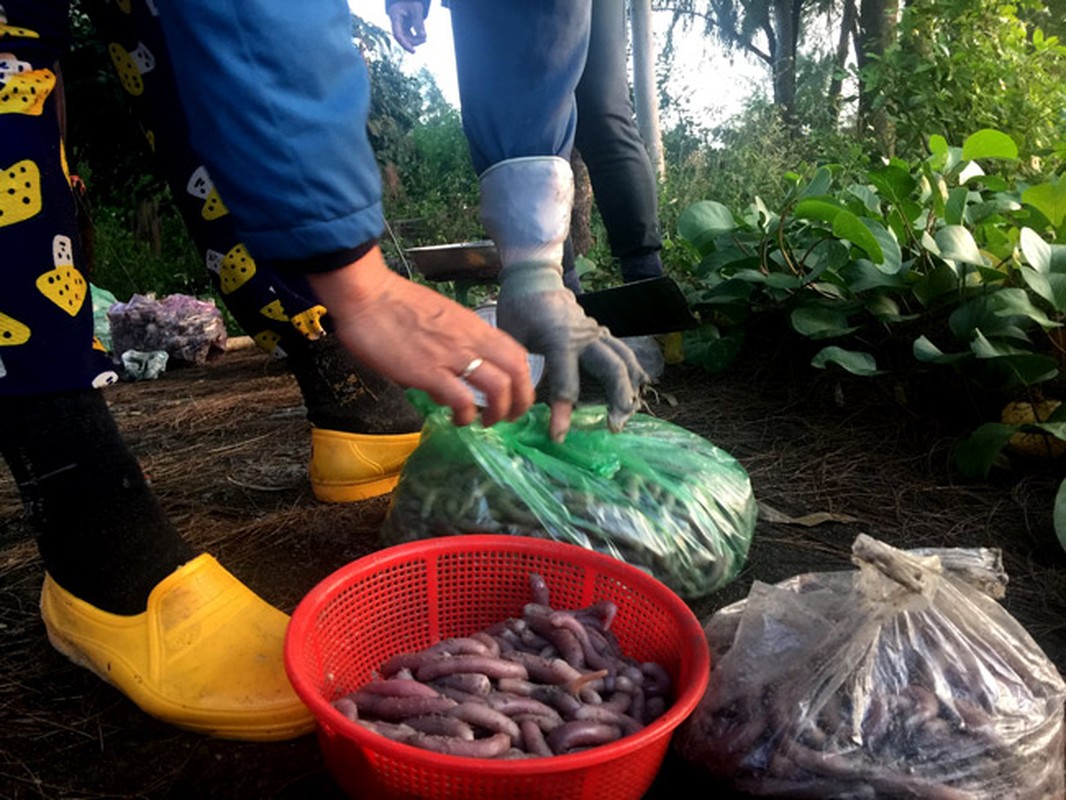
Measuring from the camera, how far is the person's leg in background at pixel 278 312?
137 centimetres

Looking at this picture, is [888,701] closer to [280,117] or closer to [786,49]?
[280,117]

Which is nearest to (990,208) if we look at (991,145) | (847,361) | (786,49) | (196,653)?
(991,145)

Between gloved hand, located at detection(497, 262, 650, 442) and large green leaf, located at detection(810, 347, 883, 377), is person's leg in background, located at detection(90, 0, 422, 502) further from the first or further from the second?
large green leaf, located at detection(810, 347, 883, 377)

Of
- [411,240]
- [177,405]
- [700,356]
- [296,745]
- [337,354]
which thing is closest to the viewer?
[296,745]

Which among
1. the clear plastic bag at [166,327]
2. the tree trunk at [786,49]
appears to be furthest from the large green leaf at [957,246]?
the tree trunk at [786,49]

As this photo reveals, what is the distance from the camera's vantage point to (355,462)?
179 centimetres

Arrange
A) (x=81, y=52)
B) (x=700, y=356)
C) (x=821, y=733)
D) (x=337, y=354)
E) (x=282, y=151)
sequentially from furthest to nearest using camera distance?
(x=81, y=52)
(x=700, y=356)
(x=337, y=354)
(x=821, y=733)
(x=282, y=151)

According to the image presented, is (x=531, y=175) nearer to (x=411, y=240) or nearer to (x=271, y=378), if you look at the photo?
(x=271, y=378)

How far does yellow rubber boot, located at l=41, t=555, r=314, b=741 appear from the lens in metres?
1.11

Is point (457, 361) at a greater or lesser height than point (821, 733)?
greater

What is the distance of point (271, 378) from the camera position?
3422mm

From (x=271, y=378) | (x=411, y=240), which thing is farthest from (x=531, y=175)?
(x=411, y=240)

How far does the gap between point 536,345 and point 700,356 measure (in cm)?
154

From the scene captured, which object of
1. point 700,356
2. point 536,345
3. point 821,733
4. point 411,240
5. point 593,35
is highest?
point 593,35
